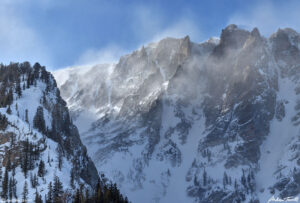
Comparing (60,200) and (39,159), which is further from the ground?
(39,159)

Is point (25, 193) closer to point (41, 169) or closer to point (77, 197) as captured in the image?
point (41, 169)

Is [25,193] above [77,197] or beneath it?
above

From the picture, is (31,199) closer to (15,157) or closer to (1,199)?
(1,199)

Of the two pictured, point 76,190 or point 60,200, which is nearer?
point 60,200

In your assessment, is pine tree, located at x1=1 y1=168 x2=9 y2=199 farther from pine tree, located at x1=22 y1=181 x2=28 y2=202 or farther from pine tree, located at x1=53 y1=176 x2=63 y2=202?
pine tree, located at x1=53 y1=176 x2=63 y2=202

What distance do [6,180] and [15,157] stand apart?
15.9 meters

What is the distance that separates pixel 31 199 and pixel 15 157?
2732 cm

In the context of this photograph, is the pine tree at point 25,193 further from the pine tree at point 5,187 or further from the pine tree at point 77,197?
A: the pine tree at point 77,197

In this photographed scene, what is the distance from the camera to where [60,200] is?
183 meters

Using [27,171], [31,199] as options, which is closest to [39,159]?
[27,171]

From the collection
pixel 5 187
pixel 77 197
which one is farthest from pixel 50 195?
pixel 5 187

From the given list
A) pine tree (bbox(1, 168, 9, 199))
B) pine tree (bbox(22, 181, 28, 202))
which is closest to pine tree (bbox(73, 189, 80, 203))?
pine tree (bbox(22, 181, 28, 202))

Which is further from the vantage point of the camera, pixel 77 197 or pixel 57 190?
pixel 77 197

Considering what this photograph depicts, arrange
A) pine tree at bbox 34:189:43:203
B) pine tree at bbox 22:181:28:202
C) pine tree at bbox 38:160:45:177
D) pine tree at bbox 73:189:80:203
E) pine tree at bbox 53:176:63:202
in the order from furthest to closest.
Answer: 1. pine tree at bbox 38:160:45:177
2. pine tree at bbox 73:189:80:203
3. pine tree at bbox 53:176:63:202
4. pine tree at bbox 22:181:28:202
5. pine tree at bbox 34:189:43:203
